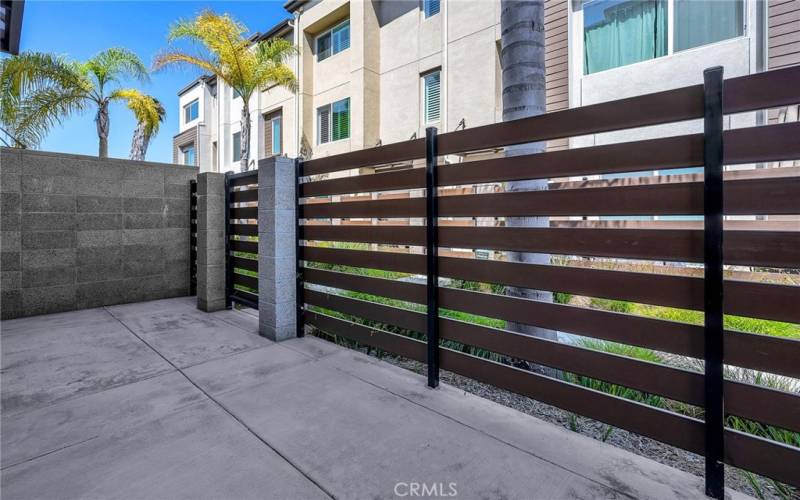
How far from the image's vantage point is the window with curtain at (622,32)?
266 inches

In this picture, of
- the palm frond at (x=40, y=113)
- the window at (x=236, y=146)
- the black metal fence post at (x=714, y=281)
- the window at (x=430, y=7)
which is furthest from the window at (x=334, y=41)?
the black metal fence post at (x=714, y=281)

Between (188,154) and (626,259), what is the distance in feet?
81.3

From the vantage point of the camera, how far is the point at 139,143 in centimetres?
1484

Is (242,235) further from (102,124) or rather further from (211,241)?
(102,124)

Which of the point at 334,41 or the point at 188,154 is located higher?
the point at 334,41

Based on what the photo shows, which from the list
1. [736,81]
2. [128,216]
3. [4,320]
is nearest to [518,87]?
[736,81]

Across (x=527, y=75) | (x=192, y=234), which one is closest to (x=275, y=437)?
(x=527, y=75)

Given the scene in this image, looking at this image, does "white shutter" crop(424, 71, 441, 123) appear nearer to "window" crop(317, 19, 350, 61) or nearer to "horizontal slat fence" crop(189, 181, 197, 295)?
"window" crop(317, 19, 350, 61)

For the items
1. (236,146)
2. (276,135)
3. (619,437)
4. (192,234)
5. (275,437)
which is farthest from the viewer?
(236,146)

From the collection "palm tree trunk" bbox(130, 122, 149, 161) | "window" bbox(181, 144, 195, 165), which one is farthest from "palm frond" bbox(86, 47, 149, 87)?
"window" bbox(181, 144, 195, 165)

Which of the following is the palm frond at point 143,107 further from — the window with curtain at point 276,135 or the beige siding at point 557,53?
the beige siding at point 557,53

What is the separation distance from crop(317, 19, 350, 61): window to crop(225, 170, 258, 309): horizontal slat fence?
10.1 meters

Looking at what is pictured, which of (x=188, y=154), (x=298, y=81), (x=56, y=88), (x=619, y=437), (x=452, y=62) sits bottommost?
(x=619, y=437)

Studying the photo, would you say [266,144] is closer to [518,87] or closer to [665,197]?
[518,87]
